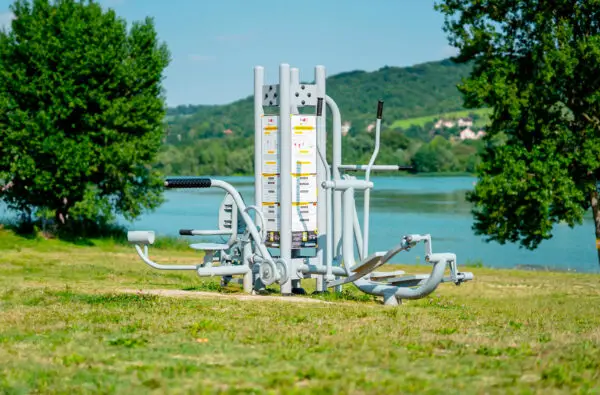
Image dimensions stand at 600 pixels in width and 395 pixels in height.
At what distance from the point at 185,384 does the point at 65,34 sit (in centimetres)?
2761

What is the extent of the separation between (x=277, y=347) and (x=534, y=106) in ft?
65.4

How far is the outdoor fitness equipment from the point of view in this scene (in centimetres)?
1323

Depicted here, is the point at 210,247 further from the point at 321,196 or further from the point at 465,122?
the point at 465,122

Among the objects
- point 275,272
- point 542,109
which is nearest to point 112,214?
point 542,109

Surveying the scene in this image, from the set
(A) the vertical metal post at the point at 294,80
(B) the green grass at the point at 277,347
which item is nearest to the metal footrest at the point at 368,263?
(B) the green grass at the point at 277,347

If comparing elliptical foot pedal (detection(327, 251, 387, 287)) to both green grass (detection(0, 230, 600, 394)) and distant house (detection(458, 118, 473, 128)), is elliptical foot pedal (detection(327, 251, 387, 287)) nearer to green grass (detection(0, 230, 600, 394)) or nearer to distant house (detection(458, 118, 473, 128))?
green grass (detection(0, 230, 600, 394))

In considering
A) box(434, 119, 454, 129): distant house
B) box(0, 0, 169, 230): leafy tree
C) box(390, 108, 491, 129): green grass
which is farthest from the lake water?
box(434, 119, 454, 129): distant house

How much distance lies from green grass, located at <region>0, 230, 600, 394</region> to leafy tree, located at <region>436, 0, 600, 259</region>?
42.1ft

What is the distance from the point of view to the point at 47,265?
70.6 feet

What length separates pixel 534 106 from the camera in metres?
26.2

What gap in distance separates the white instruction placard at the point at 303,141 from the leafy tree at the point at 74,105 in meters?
19.3

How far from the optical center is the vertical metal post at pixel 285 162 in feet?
44.9

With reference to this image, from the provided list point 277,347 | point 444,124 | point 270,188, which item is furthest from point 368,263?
point 444,124

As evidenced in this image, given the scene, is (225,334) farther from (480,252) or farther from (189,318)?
(480,252)
